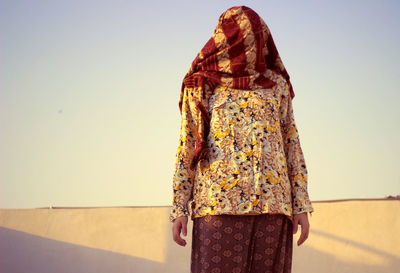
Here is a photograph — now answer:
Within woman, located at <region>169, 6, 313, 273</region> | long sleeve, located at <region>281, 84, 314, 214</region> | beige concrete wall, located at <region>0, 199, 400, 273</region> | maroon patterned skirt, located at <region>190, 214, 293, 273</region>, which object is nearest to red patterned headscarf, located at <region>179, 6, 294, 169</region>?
woman, located at <region>169, 6, 313, 273</region>

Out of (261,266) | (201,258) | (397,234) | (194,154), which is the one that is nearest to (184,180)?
(194,154)

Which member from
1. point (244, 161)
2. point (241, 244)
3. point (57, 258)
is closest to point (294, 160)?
point (244, 161)

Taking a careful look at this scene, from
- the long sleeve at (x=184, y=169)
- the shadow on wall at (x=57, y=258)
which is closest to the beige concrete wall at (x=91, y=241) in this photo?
the shadow on wall at (x=57, y=258)

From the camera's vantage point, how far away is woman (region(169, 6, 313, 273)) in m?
1.84

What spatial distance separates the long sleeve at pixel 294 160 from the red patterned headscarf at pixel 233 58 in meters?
0.14

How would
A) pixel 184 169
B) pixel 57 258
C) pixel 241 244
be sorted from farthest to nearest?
pixel 57 258 < pixel 184 169 < pixel 241 244

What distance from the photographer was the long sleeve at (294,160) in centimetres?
197

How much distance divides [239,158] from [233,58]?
42 cm

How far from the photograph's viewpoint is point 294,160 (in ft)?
6.66

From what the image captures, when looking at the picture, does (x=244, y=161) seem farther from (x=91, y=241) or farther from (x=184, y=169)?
(x=91, y=241)

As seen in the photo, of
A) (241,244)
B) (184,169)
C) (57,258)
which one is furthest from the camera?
(57,258)

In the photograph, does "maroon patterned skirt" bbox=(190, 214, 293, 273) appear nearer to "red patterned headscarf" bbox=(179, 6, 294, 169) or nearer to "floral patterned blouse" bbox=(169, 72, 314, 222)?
"floral patterned blouse" bbox=(169, 72, 314, 222)

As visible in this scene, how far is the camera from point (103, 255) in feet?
21.0

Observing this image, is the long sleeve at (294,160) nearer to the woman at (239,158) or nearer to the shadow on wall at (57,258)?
the woman at (239,158)
